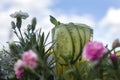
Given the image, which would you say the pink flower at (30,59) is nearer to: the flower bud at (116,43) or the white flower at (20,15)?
the flower bud at (116,43)

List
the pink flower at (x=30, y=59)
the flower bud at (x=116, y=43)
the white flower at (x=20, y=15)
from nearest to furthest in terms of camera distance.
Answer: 1. the pink flower at (x=30, y=59)
2. the flower bud at (x=116, y=43)
3. the white flower at (x=20, y=15)

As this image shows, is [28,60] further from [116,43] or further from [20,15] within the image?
[20,15]

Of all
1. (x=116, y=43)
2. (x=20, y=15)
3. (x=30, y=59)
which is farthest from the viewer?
(x=20, y=15)

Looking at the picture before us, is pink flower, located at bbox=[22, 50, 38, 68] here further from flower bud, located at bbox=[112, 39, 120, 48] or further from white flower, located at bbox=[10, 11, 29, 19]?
white flower, located at bbox=[10, 11, 29, 19]

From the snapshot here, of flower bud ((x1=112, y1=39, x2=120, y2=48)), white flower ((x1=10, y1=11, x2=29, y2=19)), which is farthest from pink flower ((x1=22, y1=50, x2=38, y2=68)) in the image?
white flower ((x1=10, y1=11, x2=29, y2=19))

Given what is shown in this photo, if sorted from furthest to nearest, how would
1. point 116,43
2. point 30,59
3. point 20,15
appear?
1. point 20,15
2. point 116,43
3. point 30,59

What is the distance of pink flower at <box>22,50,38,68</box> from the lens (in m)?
1.44

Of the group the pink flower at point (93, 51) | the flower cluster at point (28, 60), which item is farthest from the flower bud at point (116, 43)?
the flower cluster at point (28, 60)

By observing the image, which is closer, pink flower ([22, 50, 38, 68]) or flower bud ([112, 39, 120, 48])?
pink flower ([22, 50, 38, 68])

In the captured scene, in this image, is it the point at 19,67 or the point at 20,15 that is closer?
the point at 19,67

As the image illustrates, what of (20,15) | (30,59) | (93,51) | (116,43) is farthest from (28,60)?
(20,15)

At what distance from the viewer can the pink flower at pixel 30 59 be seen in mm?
1443

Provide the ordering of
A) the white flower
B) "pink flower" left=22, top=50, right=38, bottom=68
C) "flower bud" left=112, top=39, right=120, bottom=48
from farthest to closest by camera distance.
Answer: the white flower, "flower bud" left=112, top=39, right=120, bottom=48, "pink flower" left=22, top=50, right=38, bottom=68

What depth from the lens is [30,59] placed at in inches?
57.2
